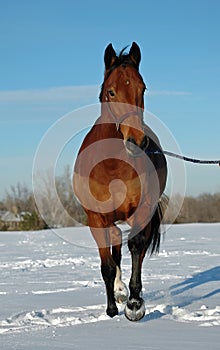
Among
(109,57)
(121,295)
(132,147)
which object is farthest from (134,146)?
(121,295)

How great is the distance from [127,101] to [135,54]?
2.25 ft

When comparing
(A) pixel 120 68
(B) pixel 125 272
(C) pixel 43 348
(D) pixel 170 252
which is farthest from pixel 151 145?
(D) pixel 170 252

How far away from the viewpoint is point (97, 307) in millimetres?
6059

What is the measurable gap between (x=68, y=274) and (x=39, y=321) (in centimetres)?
464

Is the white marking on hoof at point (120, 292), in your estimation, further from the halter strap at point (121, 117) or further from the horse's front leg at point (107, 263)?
the halter strap at point (121, 117)

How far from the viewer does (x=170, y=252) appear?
13.9 m

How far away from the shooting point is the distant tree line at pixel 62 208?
25.1 ft

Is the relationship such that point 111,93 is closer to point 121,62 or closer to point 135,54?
point 121,62

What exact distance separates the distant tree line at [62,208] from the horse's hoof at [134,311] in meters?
1.76

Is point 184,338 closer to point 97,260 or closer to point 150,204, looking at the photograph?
point 150,204

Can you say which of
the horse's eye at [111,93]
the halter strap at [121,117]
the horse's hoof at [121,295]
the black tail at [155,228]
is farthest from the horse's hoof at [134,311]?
the horse's eye at [111,93]

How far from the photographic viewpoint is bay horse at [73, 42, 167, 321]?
492 centimetres

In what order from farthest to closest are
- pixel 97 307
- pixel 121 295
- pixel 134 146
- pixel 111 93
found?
pixel 121 295
pixel 97 307
pixel 111 93
pixel 134 146

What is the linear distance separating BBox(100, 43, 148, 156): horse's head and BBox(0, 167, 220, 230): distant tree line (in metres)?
1.92
